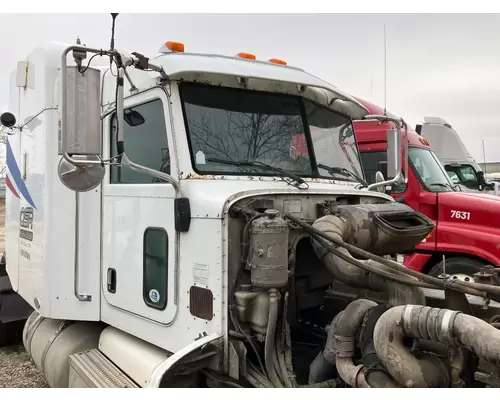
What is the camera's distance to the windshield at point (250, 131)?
10.6 feet

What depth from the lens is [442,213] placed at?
644 centimetres

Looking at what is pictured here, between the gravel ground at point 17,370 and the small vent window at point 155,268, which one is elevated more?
the small vent window at point 155,268

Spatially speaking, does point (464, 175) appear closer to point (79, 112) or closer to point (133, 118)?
point (133, 118)

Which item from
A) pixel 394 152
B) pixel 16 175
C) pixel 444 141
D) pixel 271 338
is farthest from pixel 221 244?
pixel 444 141

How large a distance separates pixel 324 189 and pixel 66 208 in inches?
81.9

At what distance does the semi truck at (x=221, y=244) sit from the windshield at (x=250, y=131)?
0.04ft

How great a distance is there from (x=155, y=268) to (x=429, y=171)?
4.88m

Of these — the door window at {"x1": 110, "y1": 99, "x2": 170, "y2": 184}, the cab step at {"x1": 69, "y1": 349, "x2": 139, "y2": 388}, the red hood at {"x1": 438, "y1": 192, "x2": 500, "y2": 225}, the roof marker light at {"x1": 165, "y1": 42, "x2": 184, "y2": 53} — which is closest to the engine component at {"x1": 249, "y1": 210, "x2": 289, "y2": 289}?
the door window at {"x1": 110, "y1": 99, "x2": 170, "y2": 184}

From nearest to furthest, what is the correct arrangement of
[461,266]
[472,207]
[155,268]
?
[155,268] → [461,266] → [472,207]

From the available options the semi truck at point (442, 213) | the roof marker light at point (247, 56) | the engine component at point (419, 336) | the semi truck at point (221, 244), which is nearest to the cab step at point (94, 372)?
the semi truck at point (221, 244)

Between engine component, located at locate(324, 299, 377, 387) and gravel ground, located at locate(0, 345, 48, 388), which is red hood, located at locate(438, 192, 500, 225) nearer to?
engine component, located at locate(324, 299, 377, 387)

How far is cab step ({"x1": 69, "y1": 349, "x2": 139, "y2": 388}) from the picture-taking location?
3.34 metres

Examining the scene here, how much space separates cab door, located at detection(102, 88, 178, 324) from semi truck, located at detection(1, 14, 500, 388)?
0.05ft

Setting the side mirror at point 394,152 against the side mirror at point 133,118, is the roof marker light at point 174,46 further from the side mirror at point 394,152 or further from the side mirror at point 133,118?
the side mirror at point 394,152
